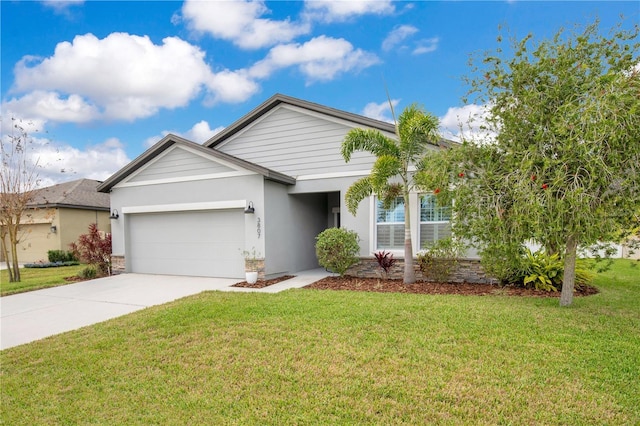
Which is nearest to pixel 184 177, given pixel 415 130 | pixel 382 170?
pixel 382 170

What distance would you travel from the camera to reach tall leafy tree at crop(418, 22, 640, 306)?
16.8 feet

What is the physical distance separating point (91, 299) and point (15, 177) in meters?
7.26

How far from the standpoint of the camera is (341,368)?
414cm

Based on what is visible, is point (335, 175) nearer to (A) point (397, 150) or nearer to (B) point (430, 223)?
(A) point (397, 150)

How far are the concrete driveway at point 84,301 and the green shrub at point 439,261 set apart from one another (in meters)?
5.69

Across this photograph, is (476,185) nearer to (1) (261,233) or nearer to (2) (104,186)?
(1) (261,233)

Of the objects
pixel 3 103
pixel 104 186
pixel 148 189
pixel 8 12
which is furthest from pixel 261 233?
pixel 3 103

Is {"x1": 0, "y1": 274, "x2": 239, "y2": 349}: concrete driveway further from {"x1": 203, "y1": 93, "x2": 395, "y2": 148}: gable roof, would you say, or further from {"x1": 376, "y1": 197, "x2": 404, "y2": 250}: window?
{"x1": 203, "y1": 93, "x2": 395, "y2": 148}: gable roof

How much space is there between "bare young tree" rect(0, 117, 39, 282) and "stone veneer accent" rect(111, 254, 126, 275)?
9.57ft

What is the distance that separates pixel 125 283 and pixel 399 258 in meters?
8.67

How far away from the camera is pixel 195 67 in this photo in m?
14.0

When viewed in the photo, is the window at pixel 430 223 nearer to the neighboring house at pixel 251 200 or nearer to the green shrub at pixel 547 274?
the neighboring house at pixel 251 200

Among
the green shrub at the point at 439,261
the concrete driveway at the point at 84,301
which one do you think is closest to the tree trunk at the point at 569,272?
the green shrub at the point at 439,261

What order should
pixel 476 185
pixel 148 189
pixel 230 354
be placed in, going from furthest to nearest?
pixel 148 189
pixel 476 185
pixel 230 354
